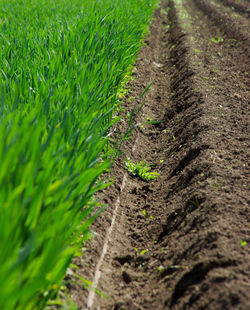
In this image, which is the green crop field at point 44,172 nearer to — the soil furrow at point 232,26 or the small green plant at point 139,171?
the small green plant at point 139,171

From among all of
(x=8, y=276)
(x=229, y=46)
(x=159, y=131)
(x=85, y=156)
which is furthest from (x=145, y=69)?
(x=8, y=276)

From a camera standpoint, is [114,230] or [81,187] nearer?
[81,187]

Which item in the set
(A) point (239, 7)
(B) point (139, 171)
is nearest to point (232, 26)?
(A) point (239, 7)

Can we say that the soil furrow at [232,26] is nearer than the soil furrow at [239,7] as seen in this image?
Yes

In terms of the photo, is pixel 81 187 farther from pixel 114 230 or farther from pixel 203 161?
pixel 203 161

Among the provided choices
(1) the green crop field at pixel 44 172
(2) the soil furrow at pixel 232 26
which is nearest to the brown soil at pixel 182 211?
(1) the green crop field at pixel 44 172

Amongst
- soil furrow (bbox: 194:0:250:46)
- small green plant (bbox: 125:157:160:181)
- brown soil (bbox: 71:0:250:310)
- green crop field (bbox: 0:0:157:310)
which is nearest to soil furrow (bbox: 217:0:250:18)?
soil furrow (bbox: 194:0:250:46)

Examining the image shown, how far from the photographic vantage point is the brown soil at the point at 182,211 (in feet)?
4.79

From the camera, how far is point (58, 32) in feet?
10.1

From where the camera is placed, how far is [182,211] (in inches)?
79.4

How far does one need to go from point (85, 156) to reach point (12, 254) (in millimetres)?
619

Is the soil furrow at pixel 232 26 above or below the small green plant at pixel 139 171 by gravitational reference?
above

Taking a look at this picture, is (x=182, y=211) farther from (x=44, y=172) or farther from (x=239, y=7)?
(x=239, y=7)

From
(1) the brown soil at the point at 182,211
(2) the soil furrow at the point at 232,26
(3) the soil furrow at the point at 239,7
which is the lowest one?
(1) the brown soil at the point at 182,211
